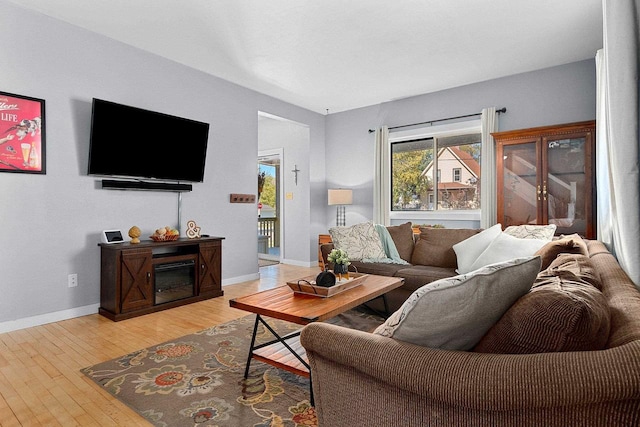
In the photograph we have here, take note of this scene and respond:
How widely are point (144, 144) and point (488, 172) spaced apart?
4.32 meters

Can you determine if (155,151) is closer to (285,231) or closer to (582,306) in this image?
(285,231)

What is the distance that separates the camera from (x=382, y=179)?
5.93m

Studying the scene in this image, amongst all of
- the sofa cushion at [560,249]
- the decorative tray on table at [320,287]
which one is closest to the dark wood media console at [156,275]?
the decorative tray on table at [320,287]

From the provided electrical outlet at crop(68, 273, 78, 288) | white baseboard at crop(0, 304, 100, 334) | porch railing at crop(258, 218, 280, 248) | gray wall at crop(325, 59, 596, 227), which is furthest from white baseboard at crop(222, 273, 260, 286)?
porch railing at crop(258, 218, 280, 248)

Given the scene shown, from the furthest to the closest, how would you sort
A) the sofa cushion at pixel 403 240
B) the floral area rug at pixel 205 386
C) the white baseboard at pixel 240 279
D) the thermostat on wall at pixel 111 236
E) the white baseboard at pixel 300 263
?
the white baseboard at pixel 300 263
the white baseboard at pixel 240 279
the sofa cushion at pixel 403 240
the thermostat on wall at pixel 111 236
the floral area rug at pixel 205 386

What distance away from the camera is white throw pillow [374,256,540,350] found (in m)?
0.98

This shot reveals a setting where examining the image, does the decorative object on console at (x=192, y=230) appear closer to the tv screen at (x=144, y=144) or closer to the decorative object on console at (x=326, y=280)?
the tv screen at (x=144, y=144)

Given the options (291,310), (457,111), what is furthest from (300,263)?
(291,310)

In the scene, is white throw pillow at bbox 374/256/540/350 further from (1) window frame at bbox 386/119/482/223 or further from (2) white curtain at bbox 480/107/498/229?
(1) window frame at bbox 386/119/482/223

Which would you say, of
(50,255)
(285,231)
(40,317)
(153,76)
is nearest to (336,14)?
(153,76)

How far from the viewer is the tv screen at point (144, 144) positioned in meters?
3.51

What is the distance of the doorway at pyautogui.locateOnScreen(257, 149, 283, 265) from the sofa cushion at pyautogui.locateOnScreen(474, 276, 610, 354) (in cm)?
611

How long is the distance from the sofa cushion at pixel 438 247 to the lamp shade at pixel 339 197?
2291mm

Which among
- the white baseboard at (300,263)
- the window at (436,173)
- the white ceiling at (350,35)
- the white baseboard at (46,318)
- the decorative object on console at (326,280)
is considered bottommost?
the white baseboard at (46,318)
